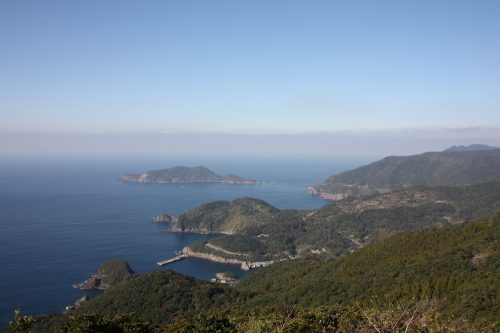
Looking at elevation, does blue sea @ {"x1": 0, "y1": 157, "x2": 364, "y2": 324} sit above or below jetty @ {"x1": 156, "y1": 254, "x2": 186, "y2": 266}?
above

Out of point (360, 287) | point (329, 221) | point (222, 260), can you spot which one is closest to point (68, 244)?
point (222, 260)

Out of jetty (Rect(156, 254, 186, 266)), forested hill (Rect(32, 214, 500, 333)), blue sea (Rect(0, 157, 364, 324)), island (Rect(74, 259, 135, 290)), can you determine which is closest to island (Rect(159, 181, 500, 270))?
jetty (Rect(156, 254, 186, 266))

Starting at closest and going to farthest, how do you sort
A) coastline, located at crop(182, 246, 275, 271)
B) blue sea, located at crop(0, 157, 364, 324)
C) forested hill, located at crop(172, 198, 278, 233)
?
blue sea, located at crop(0, 157, 364, 324)
coastline, located at crop(182, 246, 275, 271)
forested hill, located at crop(172, 198, 278, 233)

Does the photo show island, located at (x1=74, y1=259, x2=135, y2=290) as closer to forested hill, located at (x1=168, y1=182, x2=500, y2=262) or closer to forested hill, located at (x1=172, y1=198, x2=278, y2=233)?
forested hill, located at (x1=168, y1=182, x2=500, y2=262)

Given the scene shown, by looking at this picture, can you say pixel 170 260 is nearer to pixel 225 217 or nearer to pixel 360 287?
pixel 225 217

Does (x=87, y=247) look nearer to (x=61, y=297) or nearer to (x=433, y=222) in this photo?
(x=61, y=297)

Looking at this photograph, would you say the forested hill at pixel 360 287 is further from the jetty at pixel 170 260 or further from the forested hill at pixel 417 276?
Result: the jetty at pixel 170 260

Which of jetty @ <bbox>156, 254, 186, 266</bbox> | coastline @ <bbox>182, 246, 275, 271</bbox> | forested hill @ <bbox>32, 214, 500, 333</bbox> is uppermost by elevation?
forested hill @ <bbox>32, 214, 500, 333</bbox>

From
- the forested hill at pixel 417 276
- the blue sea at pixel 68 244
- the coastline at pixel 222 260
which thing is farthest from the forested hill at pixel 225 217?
the forested hill at pixel 417 276
